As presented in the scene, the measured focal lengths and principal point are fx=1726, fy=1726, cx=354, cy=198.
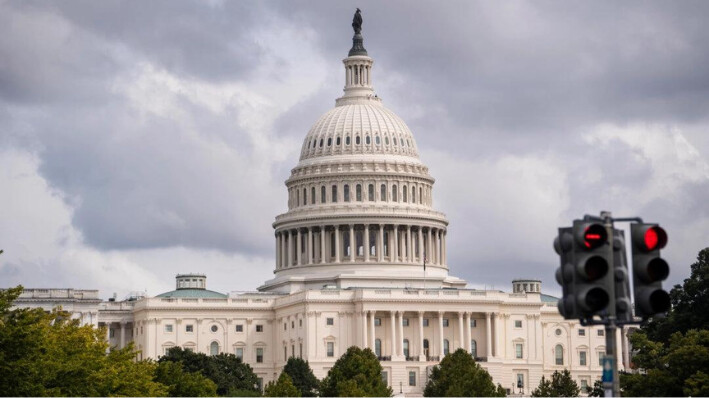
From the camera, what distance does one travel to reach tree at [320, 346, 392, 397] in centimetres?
16193

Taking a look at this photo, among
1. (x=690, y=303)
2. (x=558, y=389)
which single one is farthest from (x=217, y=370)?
(x=690, y=303)

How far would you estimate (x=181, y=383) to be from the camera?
135 metres

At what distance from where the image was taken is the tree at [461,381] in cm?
15825

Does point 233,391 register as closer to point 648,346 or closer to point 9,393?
point 648,346

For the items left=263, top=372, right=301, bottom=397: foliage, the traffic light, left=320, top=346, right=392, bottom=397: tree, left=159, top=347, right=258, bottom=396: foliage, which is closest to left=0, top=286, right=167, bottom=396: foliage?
left=263, top=372, right=301, bottom=397: foliage

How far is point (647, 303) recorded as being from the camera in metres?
30.8

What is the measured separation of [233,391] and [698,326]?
51.2 m

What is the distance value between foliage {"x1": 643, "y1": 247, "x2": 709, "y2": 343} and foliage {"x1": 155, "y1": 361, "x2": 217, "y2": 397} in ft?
131

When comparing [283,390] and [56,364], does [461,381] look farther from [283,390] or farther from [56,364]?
[56,364]

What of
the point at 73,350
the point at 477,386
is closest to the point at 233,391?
the point at 477,386

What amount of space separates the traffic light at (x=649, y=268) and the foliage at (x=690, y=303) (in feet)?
384

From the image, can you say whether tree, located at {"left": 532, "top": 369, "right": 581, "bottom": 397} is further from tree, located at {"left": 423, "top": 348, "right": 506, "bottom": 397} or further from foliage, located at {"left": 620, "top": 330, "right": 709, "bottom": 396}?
foliage, located at {"left": 620, "top": 330, "right": 709, "bottom": 396}

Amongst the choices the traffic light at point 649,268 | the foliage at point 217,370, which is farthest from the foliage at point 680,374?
the traffic light at point 649,268

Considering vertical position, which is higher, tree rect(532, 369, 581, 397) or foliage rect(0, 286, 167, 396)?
tree rect(532, 369, 581, 397)
